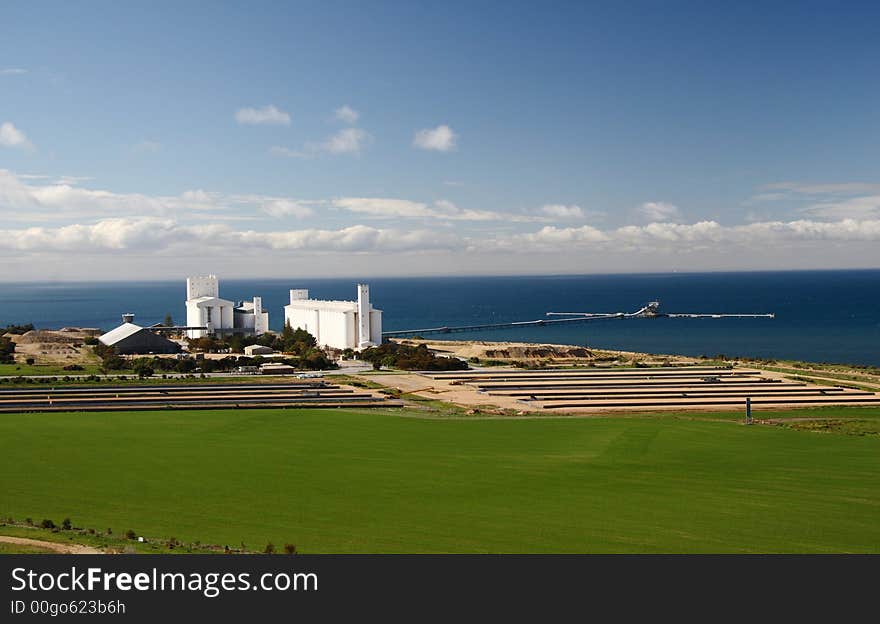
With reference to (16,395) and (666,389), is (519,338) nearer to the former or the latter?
(666,389)

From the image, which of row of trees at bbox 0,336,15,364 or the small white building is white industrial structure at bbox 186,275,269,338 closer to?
the small white building

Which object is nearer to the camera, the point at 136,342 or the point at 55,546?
the point at 55,546

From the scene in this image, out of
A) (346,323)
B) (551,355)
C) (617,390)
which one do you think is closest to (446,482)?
(617,390)

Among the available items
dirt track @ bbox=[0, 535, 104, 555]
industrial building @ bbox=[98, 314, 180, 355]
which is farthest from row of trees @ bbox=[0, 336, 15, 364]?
dirt track @ bbox=[0, 535, 104, 555]

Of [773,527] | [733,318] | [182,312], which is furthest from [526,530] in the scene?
[182,312]

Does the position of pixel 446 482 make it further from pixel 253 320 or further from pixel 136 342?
pixel 253 320
